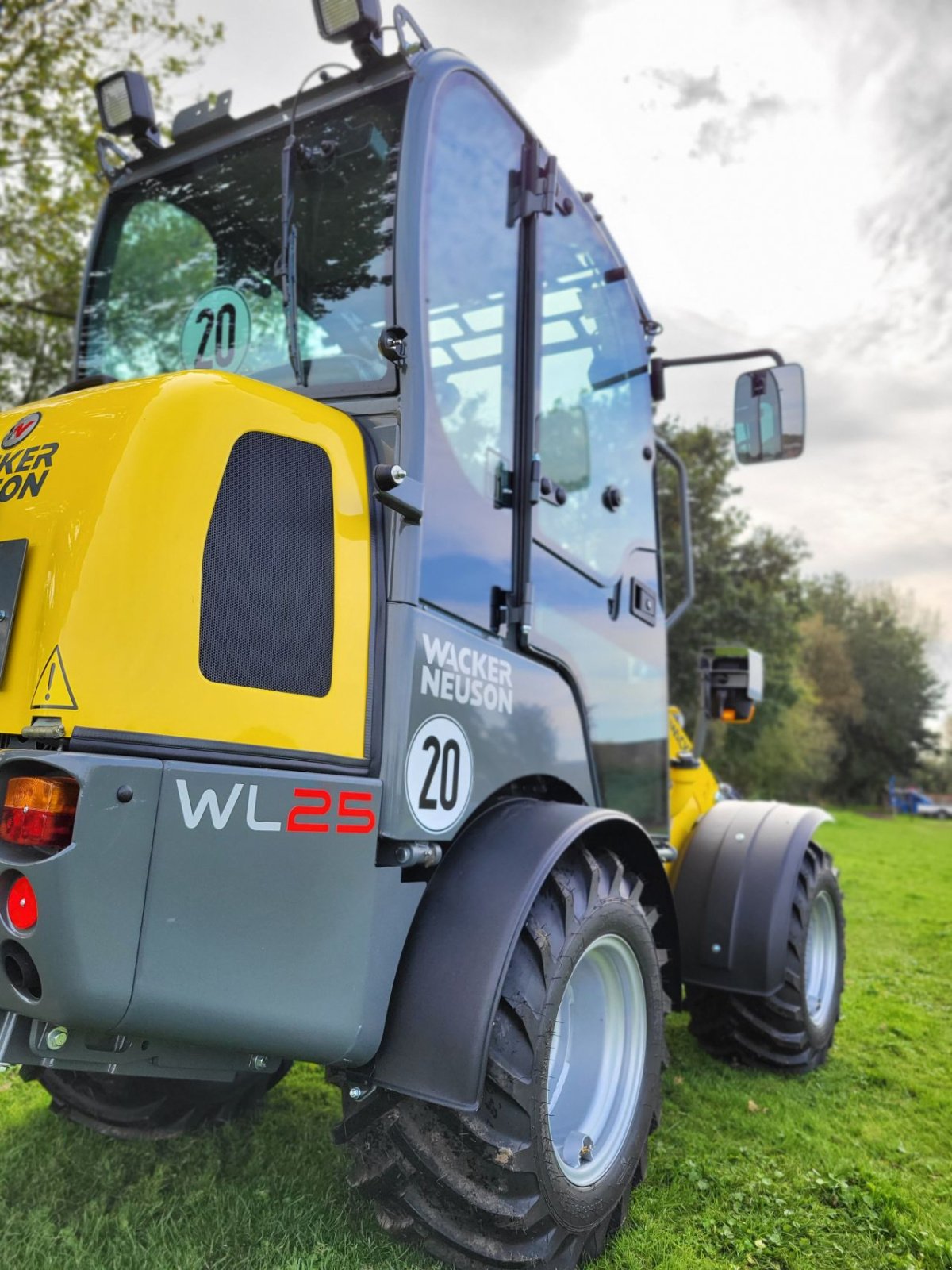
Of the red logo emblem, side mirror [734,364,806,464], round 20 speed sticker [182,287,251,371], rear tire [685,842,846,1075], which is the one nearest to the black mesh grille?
the red logo emblem

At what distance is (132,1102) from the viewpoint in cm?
291

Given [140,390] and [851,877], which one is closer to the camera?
[140,390]

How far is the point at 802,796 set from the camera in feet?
133

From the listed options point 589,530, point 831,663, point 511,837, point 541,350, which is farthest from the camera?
point 831,663

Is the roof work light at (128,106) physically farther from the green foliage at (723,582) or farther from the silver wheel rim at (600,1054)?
the green foliage at (723,582)

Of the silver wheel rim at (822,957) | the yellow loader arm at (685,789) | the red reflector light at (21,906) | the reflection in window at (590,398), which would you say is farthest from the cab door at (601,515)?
the red reflector light at (21,906)

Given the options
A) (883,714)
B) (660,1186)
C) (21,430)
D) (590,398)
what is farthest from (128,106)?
(883,714)

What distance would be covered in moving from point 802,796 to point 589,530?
40.3m

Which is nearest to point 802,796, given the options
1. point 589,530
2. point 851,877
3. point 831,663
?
point 831,663

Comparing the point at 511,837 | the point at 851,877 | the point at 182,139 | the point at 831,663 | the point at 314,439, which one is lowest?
the point at 851,877

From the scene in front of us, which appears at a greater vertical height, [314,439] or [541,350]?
[541,350]

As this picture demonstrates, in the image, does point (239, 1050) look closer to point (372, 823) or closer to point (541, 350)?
point (372, 823)

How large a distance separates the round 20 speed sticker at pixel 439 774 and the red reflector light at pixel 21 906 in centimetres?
81

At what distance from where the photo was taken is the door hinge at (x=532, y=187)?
9.55 ft
